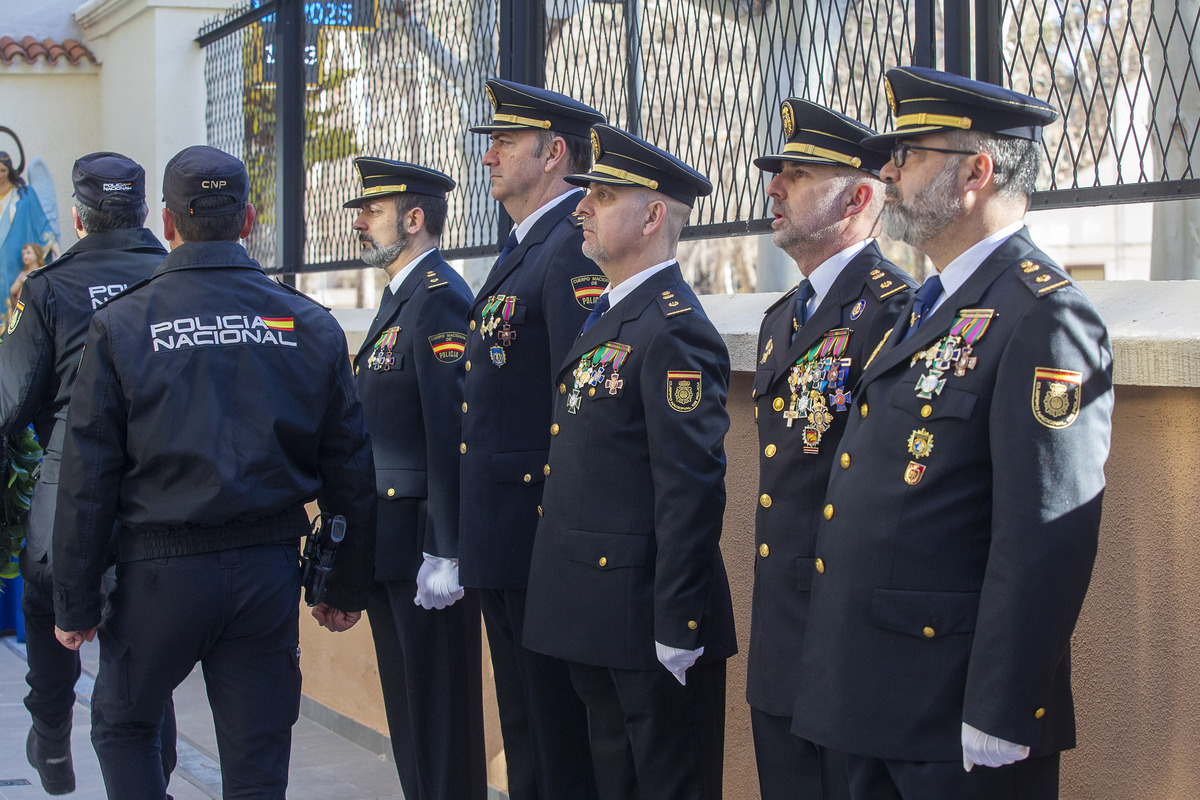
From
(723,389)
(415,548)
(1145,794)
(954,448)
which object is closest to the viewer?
(954,448)

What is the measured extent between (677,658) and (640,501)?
1.17 feet

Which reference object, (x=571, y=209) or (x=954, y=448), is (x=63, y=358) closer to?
(x=571, y=209)

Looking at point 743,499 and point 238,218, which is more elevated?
point 238,218

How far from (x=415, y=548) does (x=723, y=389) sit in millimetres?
1358

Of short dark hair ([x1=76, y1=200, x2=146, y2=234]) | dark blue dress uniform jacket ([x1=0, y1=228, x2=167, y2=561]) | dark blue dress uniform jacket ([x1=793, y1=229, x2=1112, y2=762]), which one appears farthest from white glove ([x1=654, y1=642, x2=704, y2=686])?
short dark hair ([x1=76, y1=200, x2=146, y2=234])

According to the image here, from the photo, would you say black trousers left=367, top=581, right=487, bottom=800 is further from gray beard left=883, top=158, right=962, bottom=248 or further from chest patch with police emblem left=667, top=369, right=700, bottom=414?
gray beard left=883, top=158, right=962, bottom=248

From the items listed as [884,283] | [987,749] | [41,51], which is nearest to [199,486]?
[884,283]

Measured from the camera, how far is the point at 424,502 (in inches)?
155

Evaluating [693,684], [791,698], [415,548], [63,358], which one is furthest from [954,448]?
[63,358]

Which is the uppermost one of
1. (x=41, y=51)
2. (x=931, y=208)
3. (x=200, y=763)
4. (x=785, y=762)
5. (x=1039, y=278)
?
(x=41, y=51)

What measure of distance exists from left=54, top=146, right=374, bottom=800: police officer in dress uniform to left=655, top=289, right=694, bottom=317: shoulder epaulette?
83cm

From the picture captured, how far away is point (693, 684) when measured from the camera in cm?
300

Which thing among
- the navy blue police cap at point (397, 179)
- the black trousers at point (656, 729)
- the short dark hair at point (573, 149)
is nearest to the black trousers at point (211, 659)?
the black trousers at point (656, 729)

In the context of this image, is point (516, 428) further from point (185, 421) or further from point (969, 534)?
point (969, 534)
